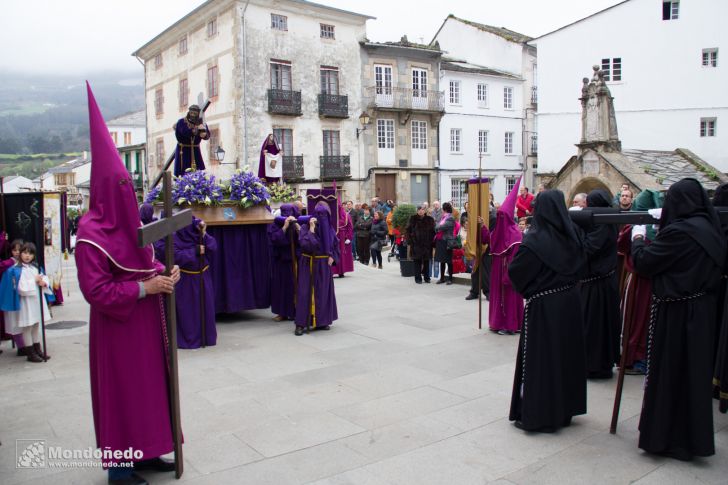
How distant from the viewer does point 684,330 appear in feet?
15.3

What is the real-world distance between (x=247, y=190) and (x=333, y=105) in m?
22.8

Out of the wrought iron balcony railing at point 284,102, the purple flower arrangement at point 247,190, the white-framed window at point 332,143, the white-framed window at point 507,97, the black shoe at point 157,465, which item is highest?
the white-framed window at point 507,97

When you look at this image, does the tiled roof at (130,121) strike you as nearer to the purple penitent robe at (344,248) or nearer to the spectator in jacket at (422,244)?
the purple penitent robe at (344,248)

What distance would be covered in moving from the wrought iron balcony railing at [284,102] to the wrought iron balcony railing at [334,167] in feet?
9.58

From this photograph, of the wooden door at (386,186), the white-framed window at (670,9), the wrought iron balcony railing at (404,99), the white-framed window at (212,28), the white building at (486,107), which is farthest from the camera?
the white building at (486,107)

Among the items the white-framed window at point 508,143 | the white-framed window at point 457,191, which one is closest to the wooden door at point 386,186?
the white-framed window at point 457,191

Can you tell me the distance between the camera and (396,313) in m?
10.5

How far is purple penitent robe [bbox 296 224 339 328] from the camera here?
903cm

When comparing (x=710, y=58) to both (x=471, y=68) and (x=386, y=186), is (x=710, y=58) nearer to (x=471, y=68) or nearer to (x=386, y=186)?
(x=471, y=68)

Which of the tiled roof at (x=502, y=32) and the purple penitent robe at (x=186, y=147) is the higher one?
the tiled roof at (x=502, y=32)

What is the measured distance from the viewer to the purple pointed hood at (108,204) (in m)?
3.96

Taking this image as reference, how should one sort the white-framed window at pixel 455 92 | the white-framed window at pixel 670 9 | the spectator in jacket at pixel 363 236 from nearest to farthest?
the spectator in jacket at pixel 363 236
the white-framed window at pixel 670 9
the white-framed window at pixel 455 92

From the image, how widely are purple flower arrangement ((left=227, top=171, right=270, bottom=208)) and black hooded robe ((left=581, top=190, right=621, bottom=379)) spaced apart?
5.31 metres

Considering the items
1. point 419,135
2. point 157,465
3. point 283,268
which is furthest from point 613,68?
point 157,465
